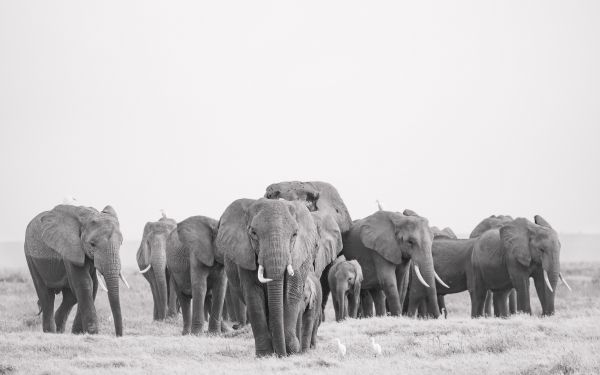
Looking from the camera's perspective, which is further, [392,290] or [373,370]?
[392,290]

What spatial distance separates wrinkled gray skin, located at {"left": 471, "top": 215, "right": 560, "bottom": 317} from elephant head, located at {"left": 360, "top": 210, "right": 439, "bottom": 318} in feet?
6.75

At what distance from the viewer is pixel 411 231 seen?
25.2 m

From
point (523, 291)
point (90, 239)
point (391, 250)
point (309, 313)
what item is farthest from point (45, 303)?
point (523, 291)

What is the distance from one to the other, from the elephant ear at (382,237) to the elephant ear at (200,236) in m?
4.40

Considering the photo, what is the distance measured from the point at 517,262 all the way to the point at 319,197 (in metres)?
5.97

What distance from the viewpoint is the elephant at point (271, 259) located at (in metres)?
16.3

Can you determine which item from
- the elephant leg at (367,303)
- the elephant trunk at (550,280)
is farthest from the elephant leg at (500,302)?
the elephant leg at (367,303)

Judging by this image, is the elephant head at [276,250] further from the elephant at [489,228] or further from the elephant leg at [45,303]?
the elephant at [489,228]

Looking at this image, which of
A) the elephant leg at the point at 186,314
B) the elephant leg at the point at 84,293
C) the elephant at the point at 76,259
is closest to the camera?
the elephant at the point at 76,259

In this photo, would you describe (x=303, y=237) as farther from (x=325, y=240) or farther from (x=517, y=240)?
(x=517, y=240)

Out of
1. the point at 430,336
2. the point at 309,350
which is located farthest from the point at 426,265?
the point at 309,350

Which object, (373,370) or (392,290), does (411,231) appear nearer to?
(392,290)

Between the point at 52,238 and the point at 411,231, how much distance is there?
26.9 feet

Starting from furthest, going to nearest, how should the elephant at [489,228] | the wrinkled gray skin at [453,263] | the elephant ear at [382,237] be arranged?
the elephant at [489,228], the wrinkled gray skin at [453,263], the elephant ear at [382,237]
